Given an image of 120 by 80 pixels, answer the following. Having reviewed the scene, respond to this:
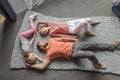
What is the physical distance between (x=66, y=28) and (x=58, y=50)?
232 millimetres

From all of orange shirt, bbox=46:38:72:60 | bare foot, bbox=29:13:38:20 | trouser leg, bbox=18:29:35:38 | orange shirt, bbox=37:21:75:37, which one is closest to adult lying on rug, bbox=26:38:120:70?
orange shirt, bbox=46:38:72:60

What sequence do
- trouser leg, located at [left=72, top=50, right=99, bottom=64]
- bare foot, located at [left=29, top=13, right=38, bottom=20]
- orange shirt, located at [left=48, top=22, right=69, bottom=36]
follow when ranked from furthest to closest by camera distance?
bare foot, located at [left=29, top=13, right=38, bottom=20] → orange shirt, located at [left=48, top=22, right=69, bottom=36] → trouser leg, located at [left=72, top=50, right=99, bottom=64]

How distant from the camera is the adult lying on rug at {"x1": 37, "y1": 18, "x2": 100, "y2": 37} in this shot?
71.3 inches

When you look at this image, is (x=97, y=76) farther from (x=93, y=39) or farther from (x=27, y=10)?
(x=27, y=10)

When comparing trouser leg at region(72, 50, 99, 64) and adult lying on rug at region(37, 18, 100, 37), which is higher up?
adult lying on rug at region(37, 18, 100, 37)

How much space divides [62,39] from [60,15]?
403mm

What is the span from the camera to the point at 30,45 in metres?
1.88

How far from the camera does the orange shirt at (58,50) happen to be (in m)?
1.72

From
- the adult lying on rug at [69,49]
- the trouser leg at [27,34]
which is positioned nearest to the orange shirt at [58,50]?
the adult lying on rug at [69,49]

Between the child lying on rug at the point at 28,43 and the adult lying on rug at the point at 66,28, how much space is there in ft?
0.27

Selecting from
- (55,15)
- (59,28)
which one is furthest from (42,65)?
(55,15)

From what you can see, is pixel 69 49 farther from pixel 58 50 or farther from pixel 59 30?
pixel 59 30

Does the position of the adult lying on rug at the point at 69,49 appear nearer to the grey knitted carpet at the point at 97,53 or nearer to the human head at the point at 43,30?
the grey knitted carpet at the point at 97,53

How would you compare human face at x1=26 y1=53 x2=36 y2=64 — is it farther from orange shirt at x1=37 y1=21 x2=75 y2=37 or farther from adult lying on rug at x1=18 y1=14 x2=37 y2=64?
orange shirt at x1=37 y1=21 x2=75 y2=37
